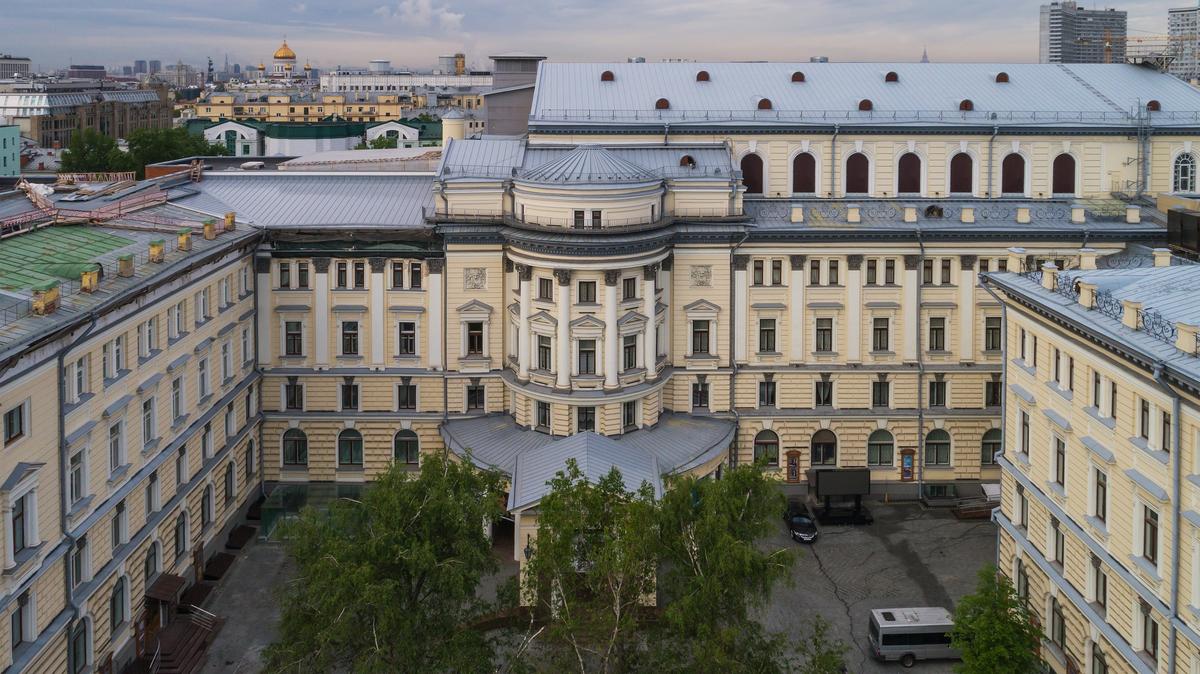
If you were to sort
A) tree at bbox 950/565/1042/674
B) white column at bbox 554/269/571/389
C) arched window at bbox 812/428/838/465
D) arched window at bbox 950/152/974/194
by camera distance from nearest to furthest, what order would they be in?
tree at bbox 950/565/1042/674 < white column at bbox 554/269/571/389 < arched window at bbox 812/428/838/465 < arched window at bbox 950/152/974/194

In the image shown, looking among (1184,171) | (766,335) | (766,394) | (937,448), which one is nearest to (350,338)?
(766,335)

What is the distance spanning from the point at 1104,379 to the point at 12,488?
32.8 meters

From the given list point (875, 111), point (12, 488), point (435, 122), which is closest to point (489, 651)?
point (12, 488)

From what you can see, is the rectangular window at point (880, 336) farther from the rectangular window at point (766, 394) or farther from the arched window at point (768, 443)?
the arched window at point (768, 443)

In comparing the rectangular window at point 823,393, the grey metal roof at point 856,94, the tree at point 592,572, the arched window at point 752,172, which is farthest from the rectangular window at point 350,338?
the tree at point 592,572

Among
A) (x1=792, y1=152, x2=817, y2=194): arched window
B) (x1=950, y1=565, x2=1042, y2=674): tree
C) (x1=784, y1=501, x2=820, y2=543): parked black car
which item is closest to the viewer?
(x1=950, y1=565, x2=1042, y2=674): tree

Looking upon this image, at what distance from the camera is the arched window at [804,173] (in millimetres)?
71688

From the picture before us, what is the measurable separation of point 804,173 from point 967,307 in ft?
44.6

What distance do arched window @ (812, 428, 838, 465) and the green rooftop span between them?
36223mm

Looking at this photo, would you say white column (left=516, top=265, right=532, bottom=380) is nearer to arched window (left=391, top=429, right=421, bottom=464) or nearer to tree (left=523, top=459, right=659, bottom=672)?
arched window (left=391, top=429, right=421, bottom=464)

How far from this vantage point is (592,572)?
33.9 meters

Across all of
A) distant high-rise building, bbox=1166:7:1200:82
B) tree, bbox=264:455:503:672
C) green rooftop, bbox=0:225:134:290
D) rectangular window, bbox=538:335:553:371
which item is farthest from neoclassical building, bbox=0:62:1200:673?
distant high-rise building, bbox=1166:7:1200:82

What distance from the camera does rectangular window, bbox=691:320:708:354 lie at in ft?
208

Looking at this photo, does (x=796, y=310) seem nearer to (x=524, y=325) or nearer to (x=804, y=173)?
(x=804, y=173)
